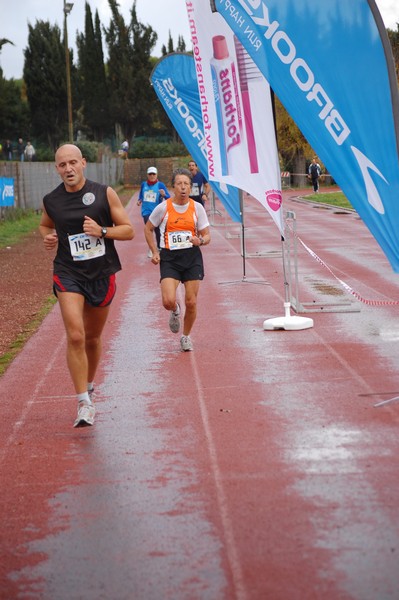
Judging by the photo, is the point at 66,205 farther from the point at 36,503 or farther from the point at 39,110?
the point at 39,110

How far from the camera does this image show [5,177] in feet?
108

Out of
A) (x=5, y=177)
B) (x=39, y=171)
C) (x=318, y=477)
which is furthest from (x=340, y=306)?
(x=39, y=171)

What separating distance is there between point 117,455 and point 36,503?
1.05 m

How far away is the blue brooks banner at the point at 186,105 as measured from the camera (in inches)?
707

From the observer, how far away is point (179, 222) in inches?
429

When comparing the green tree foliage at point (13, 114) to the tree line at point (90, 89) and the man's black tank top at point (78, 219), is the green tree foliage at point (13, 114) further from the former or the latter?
Answer: the man's black tank top at point (78, 219)

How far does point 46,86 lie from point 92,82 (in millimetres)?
8105

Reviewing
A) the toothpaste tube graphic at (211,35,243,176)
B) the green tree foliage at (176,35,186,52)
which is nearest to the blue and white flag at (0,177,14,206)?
the toothpaste tube graphic at (211,35,243,176)

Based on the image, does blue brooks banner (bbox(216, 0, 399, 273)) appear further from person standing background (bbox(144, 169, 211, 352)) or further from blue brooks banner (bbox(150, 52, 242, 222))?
blue brooks banner (bbox(150, 52, 242, 222))

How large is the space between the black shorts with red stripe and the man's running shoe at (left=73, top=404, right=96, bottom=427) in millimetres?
732

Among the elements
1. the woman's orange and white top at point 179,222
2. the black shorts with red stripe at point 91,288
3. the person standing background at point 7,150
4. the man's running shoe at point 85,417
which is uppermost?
the person standing background at point 7,150

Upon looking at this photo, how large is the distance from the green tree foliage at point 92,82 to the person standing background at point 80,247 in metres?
92.1

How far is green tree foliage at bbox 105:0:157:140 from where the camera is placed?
9962 cm

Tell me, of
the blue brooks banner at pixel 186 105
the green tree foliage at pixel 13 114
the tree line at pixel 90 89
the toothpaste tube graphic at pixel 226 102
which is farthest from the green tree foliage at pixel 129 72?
Result: the toothpaste tube graphic at pixel 226 102
